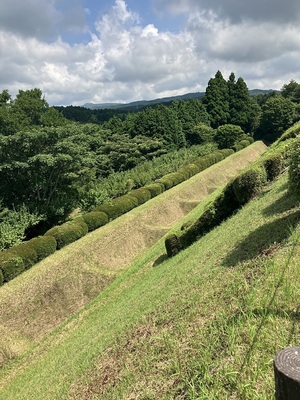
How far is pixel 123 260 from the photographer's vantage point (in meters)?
14.5

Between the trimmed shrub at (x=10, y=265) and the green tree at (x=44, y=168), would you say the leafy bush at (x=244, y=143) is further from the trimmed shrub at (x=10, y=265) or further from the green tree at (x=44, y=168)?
the trimmed shrub at (x=10, y=265)

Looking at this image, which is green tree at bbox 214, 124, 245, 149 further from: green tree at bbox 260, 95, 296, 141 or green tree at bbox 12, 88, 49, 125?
green tree at bbox 12, 88, 49, 125

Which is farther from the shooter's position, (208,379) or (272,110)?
(272,110)

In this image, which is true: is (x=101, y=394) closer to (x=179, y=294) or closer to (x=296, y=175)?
(x=179, y=294)

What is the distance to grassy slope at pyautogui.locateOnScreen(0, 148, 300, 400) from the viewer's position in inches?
119

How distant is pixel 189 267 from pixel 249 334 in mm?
3741

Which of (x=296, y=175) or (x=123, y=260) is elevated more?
(x=296, y=175)

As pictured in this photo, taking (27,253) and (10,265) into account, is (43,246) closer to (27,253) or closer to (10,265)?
(27,253)

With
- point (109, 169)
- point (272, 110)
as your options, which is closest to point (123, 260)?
point (109, 169)

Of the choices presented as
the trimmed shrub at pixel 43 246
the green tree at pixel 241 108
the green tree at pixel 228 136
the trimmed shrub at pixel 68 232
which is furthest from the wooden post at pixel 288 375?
the green tree at pixel 241 108

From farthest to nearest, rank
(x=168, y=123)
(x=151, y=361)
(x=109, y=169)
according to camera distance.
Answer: (x=168, y=123) → (x=109, y=169) → (x=151, y=361)

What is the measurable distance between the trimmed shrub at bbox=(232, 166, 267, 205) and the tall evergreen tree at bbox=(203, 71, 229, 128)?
123 ft

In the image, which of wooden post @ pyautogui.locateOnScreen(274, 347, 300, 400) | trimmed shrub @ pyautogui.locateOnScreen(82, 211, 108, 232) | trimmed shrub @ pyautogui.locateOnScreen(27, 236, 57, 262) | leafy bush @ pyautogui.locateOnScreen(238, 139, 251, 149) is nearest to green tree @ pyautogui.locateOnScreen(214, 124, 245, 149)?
leafy bush @ pyautogui.locateOnScreen(238, 139, 251, 149)

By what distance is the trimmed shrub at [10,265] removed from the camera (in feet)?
37.4
